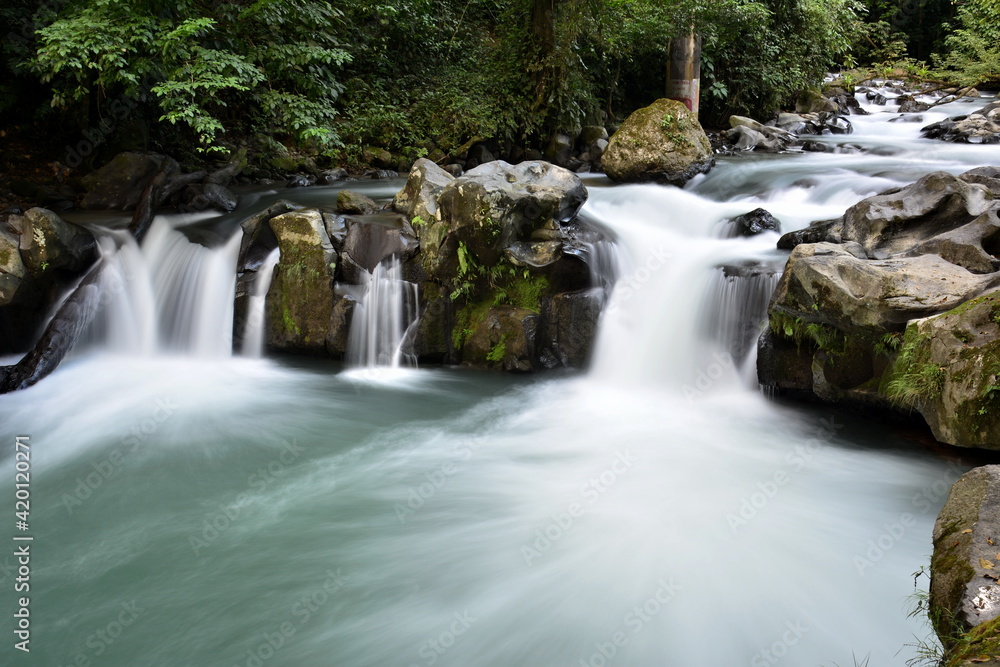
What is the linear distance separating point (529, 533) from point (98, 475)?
3.27m

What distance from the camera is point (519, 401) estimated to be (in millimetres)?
6359

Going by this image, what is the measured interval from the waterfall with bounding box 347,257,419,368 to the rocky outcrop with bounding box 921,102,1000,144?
1088 cm

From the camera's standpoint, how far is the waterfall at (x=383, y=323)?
7.06 m

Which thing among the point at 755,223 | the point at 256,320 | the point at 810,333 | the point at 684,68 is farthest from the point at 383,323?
the point at 684,68

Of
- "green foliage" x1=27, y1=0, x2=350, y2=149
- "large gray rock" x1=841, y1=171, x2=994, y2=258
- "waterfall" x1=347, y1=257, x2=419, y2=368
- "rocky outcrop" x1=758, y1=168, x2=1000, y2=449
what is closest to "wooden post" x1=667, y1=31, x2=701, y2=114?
"green foliage" x1=27, y1=0, x2=350, y2=149

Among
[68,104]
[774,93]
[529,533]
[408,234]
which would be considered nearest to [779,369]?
[529,533]

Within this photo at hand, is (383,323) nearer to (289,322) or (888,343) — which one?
(289,322)

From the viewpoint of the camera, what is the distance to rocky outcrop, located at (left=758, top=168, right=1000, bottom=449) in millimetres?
4145

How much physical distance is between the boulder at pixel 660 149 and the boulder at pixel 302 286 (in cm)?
474

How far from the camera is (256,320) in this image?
7.41 metres

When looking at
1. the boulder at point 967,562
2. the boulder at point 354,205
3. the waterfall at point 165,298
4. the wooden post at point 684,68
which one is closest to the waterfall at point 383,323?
the boulder at point 354,205

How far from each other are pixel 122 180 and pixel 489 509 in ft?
24.8

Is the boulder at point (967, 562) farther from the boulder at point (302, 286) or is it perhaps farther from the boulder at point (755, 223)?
the boulder at point (302, 286)

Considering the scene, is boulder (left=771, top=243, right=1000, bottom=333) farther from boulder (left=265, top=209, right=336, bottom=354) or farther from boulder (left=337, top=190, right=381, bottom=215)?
boulder (left=337, top=190, right=381, bottom=215)
